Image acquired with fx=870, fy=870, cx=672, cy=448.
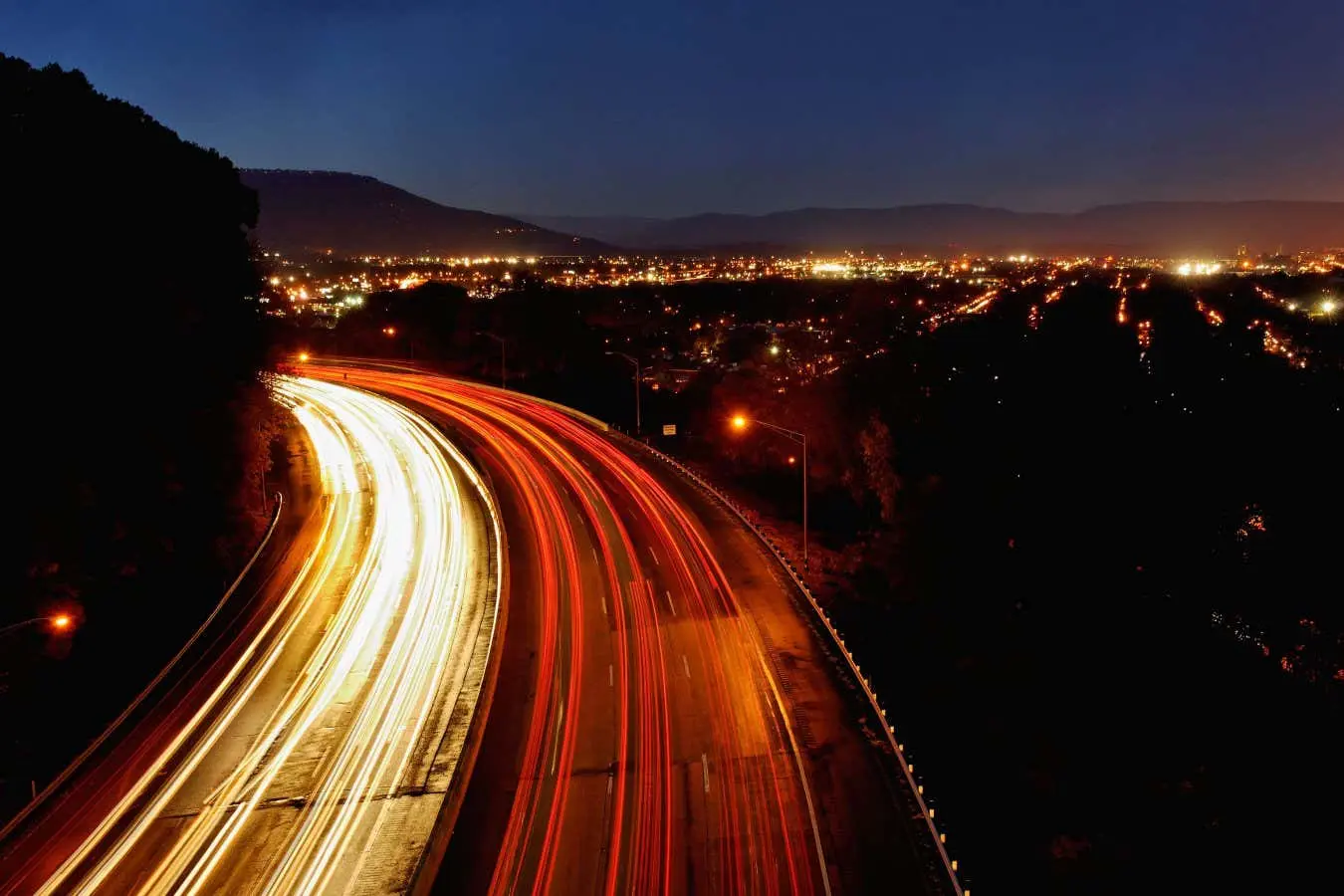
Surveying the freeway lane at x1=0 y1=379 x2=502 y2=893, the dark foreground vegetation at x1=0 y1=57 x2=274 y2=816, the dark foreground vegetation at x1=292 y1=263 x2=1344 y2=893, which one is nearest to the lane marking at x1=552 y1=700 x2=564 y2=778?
the freeway lane at x1=0 y1=379 x2=502 y2=893

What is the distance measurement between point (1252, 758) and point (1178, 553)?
648cm

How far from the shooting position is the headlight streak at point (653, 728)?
527 inches

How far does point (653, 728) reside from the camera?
56.2 feet

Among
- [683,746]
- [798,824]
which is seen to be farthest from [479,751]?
[798,824]

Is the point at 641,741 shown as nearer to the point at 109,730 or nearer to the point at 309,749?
the point at 309,749

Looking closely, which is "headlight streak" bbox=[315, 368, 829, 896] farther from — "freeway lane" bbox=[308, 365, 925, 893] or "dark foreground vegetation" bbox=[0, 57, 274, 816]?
"dark foreground vegetation" bbox=[0, 57, 274, 816]

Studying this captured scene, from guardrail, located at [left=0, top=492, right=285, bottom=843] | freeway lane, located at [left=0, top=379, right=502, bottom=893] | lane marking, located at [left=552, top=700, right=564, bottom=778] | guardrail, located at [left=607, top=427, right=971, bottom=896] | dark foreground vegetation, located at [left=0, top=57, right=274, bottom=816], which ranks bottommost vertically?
guardrail, located at [left=0, top=492, right=285, bottom=843]

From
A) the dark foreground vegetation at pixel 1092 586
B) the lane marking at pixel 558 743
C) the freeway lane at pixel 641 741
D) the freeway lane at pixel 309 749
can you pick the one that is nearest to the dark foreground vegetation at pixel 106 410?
the freeway lane at pixel 309 749

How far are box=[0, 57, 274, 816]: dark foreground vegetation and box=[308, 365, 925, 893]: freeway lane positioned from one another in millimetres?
8942

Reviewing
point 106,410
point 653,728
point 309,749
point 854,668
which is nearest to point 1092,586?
point 854,668

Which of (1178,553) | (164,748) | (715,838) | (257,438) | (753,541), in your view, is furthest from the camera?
(257,438)

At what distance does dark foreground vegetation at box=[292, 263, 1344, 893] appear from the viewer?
1667 centimetres

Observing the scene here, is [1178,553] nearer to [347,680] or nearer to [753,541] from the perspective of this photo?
Answer: [753,541]

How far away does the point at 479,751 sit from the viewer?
16438mm
